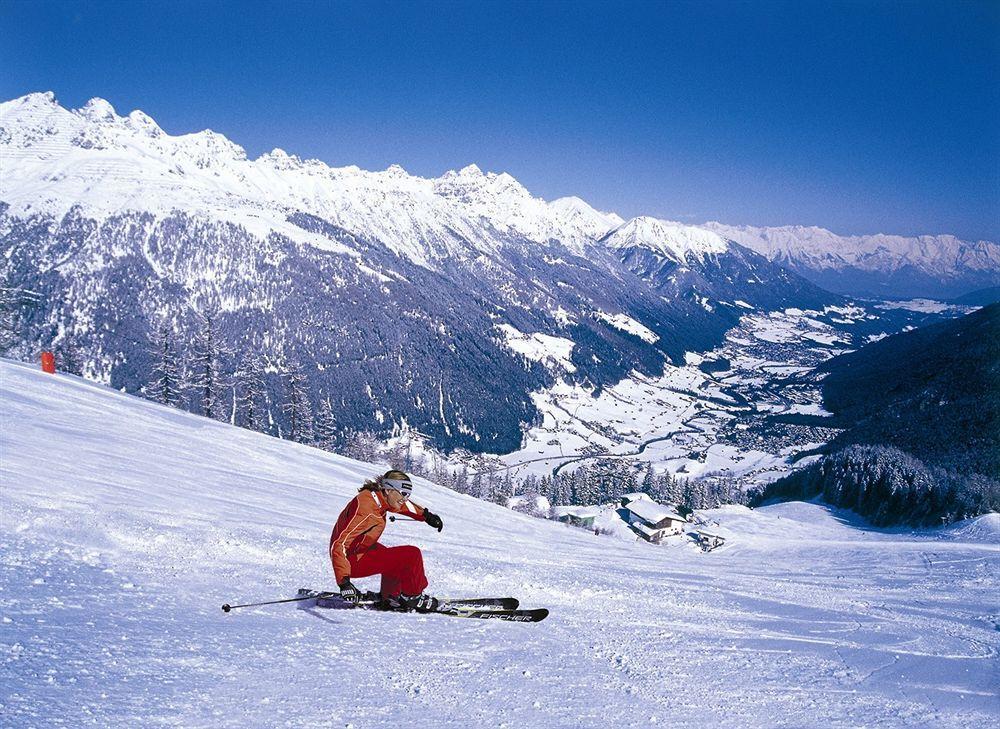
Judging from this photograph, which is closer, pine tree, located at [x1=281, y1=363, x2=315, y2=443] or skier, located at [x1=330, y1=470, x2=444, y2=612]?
skier, located at [x1=330, y1=470, x2=444, y2=612]

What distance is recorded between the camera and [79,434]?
20.4 metres

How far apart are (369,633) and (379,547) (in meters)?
1.32

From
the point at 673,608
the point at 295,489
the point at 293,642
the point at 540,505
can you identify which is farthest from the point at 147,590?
the point at 540,505

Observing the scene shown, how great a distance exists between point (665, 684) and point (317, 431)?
68.2 metres

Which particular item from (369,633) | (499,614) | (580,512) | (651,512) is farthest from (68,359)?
(499,614)

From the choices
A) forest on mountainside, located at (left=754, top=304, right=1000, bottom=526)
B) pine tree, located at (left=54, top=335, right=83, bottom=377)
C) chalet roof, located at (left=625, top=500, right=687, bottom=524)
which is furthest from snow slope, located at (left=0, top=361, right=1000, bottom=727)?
forest on mountainside, located at (left=754, top=304, right=1000, bottom=526)

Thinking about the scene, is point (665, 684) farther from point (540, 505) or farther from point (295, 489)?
point (540, 505)

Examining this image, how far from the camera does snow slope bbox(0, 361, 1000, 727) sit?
258 inches

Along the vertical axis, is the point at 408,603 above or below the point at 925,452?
below

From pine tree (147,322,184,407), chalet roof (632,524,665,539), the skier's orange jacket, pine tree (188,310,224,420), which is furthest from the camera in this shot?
chalet roof (632,524,665,539)

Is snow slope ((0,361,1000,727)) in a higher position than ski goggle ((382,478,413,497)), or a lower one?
lower

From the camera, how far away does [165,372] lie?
6091 cm

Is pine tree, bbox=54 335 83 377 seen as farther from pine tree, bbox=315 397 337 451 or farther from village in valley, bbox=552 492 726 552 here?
village in valley, bbox=552 492 726 552

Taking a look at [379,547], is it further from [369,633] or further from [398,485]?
[369,633]
